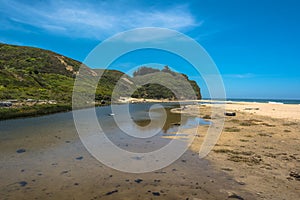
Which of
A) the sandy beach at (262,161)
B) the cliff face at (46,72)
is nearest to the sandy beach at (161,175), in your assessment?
the sandy beach at (262,161)

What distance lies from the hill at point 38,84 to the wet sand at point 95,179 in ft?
57.6

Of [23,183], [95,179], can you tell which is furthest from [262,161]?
[23,183]

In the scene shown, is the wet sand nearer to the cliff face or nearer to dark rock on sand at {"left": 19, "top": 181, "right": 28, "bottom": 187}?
dark rock on sand at {"left": 19, "top": 181, "right": 28, "bottom": 187}

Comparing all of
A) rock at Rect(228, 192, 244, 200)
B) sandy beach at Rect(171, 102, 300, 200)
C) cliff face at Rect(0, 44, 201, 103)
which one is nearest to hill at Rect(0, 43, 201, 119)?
cliff face at Rect(0, 44, 201, 103)

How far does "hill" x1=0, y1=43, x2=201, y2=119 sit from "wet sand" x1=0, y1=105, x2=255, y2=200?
17.6 meters

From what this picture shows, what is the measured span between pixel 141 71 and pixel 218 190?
141135 mm

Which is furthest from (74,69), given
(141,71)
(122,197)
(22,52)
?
(122,197)

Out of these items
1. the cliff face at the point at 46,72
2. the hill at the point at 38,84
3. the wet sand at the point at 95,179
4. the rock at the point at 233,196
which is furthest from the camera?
the cliff face at the point at 46,72

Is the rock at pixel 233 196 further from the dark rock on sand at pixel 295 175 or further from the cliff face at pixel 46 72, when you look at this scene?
the cliff face at pixel 46 72

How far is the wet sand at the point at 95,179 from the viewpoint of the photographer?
6535 millimetres

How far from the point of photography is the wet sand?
21.4 ft

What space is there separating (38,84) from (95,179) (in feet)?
188

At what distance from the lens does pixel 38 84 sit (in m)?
56.5

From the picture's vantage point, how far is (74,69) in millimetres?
110750
